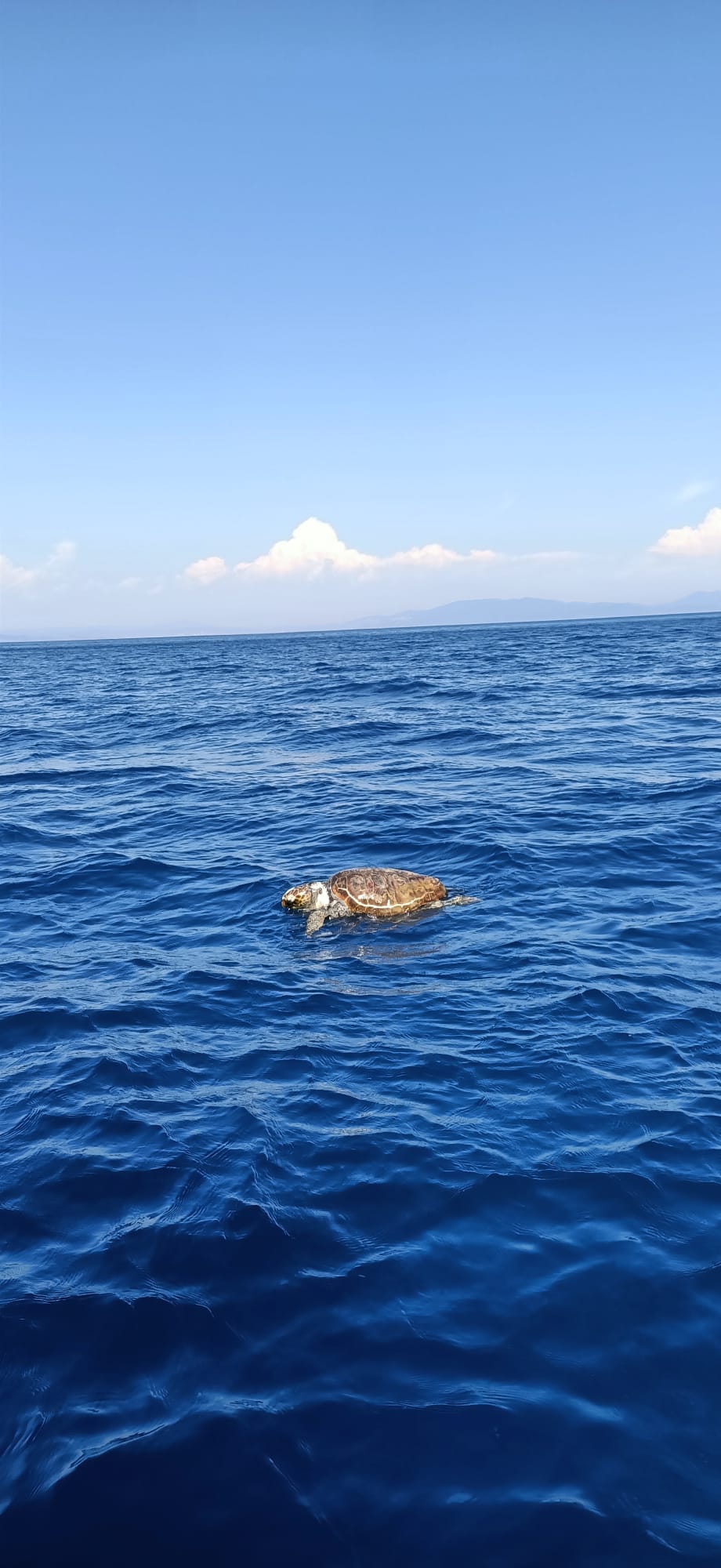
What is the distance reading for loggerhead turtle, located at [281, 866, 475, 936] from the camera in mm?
14156

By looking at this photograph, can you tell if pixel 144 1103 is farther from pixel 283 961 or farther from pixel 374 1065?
pixel 283 961

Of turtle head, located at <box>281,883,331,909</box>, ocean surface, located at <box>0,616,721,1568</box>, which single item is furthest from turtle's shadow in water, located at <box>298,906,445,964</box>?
turtle head, located at <box>281,883,331,909</box>

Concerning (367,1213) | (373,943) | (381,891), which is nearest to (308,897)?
(381,891)

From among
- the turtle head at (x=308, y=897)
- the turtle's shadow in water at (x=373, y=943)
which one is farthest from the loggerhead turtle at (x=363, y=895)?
the turtle's shadow in water at (x=373, y=943)

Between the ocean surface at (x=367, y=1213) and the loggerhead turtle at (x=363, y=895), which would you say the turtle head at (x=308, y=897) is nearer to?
the loggerhead turtle at (x=363, y=895)

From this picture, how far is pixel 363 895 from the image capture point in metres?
14.2

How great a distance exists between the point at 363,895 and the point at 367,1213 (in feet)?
23.0

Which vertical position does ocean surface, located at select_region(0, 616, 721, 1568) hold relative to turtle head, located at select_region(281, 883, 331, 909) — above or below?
below

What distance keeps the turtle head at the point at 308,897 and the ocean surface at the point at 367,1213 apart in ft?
1.22

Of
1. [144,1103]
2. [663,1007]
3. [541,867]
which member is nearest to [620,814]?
[541,867]

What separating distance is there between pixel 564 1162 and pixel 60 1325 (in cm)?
426

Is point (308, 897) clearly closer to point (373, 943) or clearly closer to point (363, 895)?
point (363, 895)

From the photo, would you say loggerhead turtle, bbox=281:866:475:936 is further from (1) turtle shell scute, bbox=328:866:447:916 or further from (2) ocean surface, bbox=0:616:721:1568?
(2) ocean surface, bbox=0:616:721:1568

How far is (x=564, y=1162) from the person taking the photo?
306 inches
